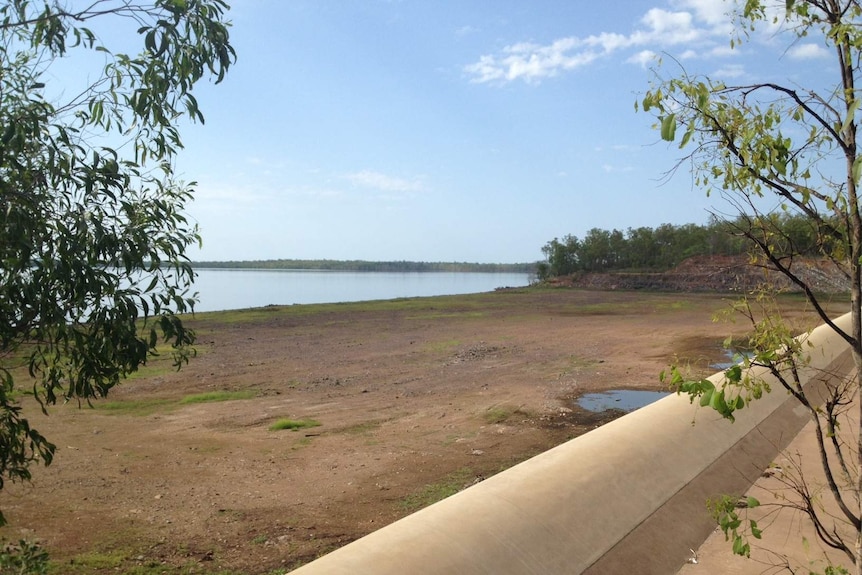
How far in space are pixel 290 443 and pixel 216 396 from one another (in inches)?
194

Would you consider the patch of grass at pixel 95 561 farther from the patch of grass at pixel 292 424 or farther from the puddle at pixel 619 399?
the puddle at pixel 619 399

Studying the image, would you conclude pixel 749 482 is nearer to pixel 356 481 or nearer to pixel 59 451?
pixel 356 481

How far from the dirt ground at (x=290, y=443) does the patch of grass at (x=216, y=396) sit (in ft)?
1.00

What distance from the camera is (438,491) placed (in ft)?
25.7

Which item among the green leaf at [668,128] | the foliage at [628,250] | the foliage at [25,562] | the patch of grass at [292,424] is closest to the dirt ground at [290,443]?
the patch of grass at [292,424]

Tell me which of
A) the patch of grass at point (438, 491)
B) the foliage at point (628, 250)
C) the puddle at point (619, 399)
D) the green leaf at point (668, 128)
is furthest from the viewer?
the foliage at point (628, 250)

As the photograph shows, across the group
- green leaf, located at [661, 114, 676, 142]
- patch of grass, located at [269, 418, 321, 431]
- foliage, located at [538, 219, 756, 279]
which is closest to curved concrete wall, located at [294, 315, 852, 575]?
green leaf, located at [661, 114, 676, 142]

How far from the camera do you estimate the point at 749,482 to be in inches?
252

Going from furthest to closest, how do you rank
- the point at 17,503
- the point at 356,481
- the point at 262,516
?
the point at 356,481, the point at 17,503, the point at 262,516

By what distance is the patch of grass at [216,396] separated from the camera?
14.3m

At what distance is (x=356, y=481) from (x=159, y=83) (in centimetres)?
615

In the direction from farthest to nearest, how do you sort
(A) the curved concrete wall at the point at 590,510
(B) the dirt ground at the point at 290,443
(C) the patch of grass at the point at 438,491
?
(C) the patch of grass at the point at 438,491, (B) the dirt ground at the point at 290,443, (A) the curved concrete wall at the point at 590,510

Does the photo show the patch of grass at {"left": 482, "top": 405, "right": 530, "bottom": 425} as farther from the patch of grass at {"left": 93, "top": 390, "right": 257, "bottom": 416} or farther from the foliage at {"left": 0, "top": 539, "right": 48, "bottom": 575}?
the foliage at {"left": 0, "top": 539, "right": 48, "bottom": 575}

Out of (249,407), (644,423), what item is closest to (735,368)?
(644,423)
